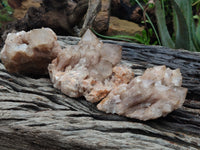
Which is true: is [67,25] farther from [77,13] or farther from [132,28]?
[132,28]

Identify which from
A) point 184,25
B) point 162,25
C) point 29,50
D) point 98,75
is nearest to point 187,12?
point 184,25

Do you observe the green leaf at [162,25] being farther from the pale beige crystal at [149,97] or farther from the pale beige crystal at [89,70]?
the pale beige crystal at [149,97]

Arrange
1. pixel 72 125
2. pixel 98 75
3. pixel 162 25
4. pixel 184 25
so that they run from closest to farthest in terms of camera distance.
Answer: pixel 72 125
pixel 98 75
pixel 184 25
pixel 162 25

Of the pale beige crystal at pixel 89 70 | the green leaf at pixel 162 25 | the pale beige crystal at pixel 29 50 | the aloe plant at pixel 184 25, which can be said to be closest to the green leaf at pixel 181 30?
the aloe plant at pixel 184 25

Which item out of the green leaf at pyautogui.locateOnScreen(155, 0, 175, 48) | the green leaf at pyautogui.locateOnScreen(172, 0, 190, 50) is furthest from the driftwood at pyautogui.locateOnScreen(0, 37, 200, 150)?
the green leaf at pyautogui.locateOnScreen(155, 0, 175, 48)

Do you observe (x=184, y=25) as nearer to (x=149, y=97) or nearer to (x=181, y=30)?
(x=181, y=30)

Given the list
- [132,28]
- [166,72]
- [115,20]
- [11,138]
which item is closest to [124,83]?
[166,72]

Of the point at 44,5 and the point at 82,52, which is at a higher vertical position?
the point at 44,5
